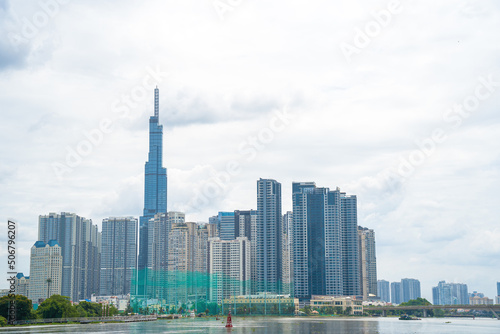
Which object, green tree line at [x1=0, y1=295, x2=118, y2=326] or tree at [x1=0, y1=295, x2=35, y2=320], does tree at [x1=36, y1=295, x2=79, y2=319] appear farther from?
tree at [x1=0, y1=295, x2=35, y2=320]

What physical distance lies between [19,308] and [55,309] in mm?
14936

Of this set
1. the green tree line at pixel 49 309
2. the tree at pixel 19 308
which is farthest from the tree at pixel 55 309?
the tree at pixel 19 308

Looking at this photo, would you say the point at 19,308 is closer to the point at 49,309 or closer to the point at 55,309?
the point at 49,309

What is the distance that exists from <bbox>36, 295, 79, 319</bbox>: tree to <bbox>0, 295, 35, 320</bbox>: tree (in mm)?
6453

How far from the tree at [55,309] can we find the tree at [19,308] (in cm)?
645

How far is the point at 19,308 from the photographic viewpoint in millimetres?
123812

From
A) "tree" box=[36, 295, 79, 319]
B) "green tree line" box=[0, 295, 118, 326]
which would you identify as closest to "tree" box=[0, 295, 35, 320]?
"green tree line" box=[0, 295, 118, 326]

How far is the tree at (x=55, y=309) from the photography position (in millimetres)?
135875

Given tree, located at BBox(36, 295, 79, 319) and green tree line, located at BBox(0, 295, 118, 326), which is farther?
tree, located at BBox(36, 295, 79, 319)

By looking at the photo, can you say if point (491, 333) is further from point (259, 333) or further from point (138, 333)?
point (138, 333)

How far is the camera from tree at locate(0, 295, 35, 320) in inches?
4808

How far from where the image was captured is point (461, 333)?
422 ft

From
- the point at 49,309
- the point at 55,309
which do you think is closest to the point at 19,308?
the point at 49,309

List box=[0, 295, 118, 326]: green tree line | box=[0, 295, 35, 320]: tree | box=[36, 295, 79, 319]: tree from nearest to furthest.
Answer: box=[0, 295, 35, 320]: tree < box=[0, 295, 118, 326]: green tree line < box=[36, 295, 79, 319]: tree
